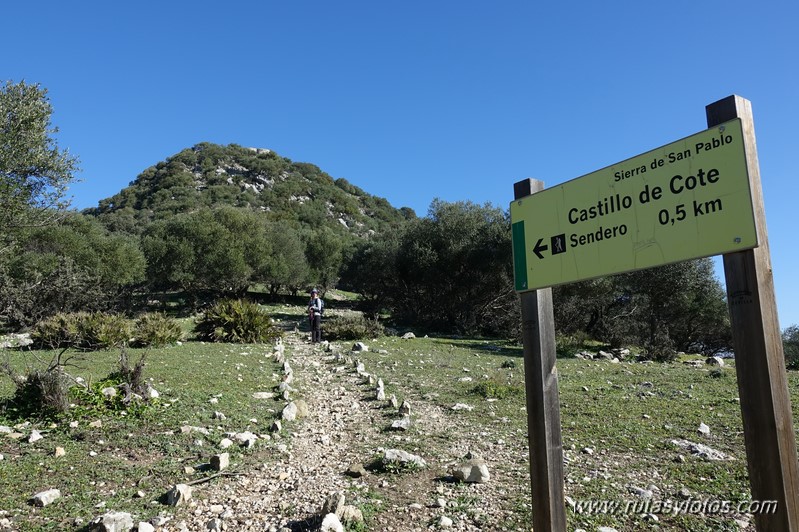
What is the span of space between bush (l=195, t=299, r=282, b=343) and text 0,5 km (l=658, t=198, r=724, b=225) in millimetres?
17199

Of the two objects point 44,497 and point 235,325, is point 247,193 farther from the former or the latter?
point 44,497

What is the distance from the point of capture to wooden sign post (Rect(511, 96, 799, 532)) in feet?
7.84

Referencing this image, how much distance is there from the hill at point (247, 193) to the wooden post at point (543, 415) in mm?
65210

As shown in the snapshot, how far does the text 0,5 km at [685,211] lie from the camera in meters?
2.56

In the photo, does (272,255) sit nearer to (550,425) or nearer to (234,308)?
(234,308)

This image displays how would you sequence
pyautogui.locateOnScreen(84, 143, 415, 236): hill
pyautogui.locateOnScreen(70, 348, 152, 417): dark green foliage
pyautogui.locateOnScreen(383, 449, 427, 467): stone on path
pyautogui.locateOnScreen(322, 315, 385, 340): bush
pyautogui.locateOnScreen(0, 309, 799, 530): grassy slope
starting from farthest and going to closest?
pyautogui.locateOnScreen(84, 143, 415, 236): hill, pyautogui.locateOnScreen(322, 315, 385, 340): bush, pyautogui.locateOnScreen(70, 348, 152, 417): dark green foliage, pyautogui.locateOnScreen(383, 449, 427, 467): stone on path, pyautogui.locateOnScreen(0, 309, 799, 530): grassy slope

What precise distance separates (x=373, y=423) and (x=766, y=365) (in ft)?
19.2

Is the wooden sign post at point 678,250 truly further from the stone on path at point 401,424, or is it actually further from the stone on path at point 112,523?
the stone on path at point 401,424

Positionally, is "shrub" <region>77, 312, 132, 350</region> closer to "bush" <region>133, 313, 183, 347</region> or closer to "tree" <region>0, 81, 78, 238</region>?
"bush" <region>133, 313, 183, 347</region>

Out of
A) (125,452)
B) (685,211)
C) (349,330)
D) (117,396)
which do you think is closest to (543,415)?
(685,211)

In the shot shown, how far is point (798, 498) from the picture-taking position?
2.37m

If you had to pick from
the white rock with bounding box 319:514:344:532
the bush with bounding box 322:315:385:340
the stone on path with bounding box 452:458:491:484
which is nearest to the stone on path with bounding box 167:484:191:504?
the white rock with bounding box 319:514:344:532

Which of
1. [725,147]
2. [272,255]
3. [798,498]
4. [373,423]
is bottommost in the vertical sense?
[373,423]

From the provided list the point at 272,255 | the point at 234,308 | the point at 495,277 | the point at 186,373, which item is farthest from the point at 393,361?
the point at 272,255
